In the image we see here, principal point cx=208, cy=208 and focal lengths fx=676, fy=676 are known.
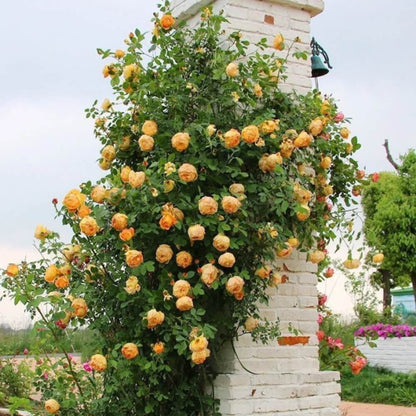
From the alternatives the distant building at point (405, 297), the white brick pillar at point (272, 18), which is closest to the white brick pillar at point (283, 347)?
the white brick pillar at point (272, 18)

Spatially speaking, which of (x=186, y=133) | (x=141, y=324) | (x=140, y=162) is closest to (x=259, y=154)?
(x=186, y=133)

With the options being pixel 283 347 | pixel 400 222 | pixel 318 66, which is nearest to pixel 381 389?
pixel 318 66

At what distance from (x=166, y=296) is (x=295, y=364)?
0.95 metres

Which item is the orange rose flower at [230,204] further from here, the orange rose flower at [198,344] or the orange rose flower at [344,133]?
the orange rose flower at [344,133]

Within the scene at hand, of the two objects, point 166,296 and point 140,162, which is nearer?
point 166,296

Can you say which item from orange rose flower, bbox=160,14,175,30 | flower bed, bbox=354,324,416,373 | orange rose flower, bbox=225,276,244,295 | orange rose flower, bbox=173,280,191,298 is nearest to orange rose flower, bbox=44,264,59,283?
orange rose flower, bbox=173,280,191,298

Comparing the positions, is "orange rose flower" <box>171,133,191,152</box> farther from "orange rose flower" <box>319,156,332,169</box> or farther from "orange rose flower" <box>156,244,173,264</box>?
"orange rose flower" <box>319,156,332,169</box>

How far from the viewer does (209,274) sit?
303 cm

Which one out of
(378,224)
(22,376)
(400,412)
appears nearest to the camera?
(22,376)

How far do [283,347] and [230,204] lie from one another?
3.13ft

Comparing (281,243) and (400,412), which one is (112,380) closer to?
(281,243)

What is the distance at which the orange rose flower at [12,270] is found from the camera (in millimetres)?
3227

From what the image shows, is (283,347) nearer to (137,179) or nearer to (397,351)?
(137,179)

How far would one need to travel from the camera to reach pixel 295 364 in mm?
3582
